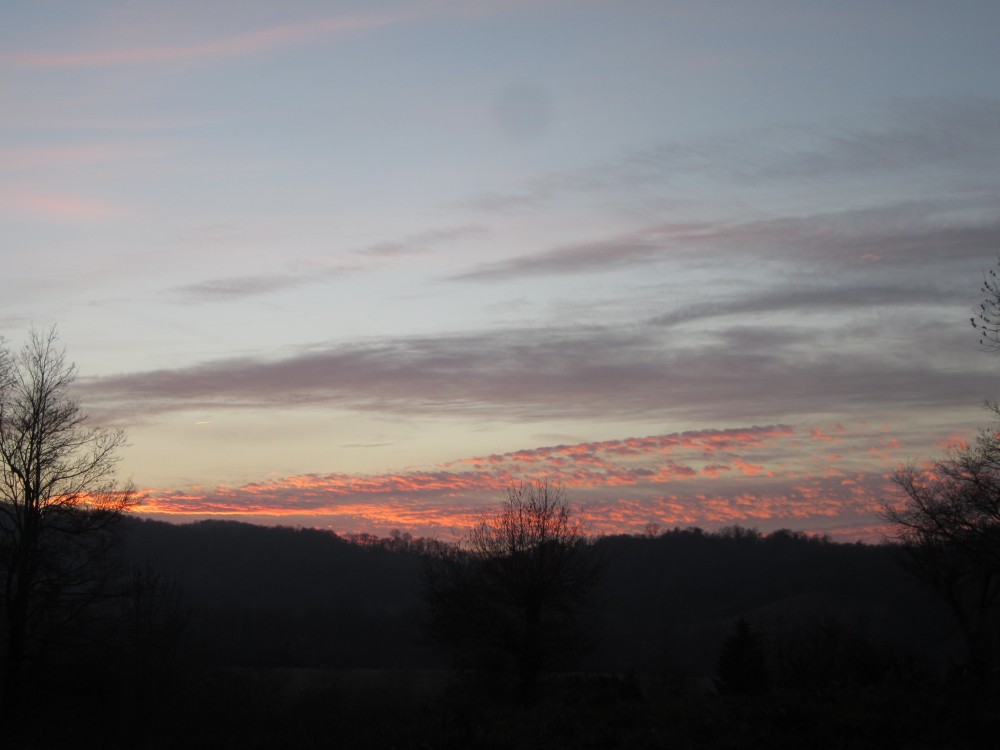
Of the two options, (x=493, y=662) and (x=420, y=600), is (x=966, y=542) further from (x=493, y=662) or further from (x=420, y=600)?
(x=420, y=600)

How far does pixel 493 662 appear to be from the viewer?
3469 centimetres

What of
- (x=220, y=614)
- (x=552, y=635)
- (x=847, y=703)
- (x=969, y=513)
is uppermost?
(x=969, y=513)

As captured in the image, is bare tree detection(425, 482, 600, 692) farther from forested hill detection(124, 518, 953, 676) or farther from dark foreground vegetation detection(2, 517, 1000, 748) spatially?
forested hill detection(124, 518, 953, 676)

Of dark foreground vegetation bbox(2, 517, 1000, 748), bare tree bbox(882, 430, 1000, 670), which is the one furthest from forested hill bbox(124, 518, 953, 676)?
bare tree bbox(882, 430, 1000, 670)

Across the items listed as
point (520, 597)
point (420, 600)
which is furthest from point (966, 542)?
point (420, 600)

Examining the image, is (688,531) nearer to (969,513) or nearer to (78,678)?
(969,513)

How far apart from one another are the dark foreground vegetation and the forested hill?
0.25m

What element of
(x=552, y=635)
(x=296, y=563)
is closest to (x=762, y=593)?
(x=296, y=563)

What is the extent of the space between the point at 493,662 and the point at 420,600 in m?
26.1

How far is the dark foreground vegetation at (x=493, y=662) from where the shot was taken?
14797 millimetres

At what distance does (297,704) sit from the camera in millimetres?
33500

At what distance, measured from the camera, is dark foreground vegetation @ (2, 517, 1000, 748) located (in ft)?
48.5

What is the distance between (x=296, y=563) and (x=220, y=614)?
81.7 ft

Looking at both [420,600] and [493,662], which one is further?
[420,600]
